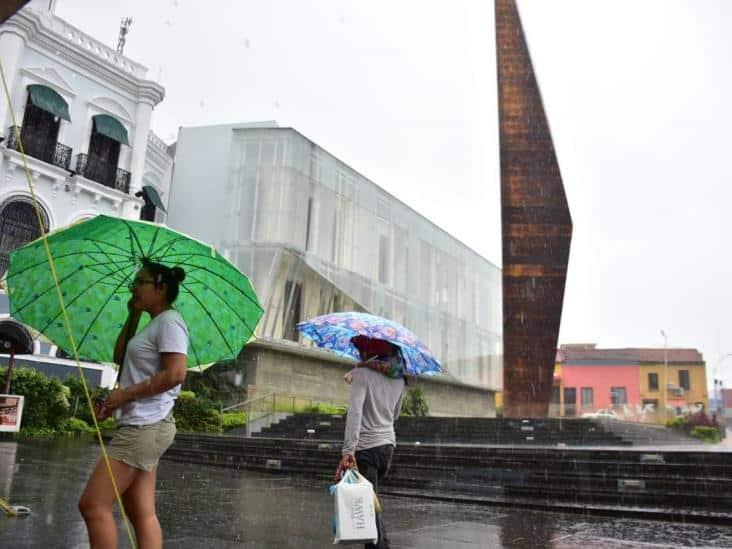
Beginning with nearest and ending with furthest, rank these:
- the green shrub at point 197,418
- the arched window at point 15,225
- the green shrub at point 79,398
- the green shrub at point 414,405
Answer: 1. the green shrub at point 79,398
2. the green shrub at point 197,418
3. the arched window at point 15,225
4. the green shrub at point 414,405

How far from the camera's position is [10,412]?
10.1 meters

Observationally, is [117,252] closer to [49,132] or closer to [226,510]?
[226,510]

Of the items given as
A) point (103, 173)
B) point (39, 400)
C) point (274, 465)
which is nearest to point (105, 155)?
point (103, 173)

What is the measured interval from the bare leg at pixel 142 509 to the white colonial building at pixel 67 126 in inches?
797

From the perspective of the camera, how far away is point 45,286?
3633mm

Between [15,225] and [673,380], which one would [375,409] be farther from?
[673,380]

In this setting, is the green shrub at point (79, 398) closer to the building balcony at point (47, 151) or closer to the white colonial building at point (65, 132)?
the white colonial building at point (65, 132)

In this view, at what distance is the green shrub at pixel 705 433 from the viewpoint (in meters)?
27.5

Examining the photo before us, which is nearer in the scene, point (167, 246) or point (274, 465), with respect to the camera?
point (167, 246)

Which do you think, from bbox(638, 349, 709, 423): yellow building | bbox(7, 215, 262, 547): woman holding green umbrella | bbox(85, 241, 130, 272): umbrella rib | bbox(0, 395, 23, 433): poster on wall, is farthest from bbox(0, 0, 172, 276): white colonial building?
bbox(638, 349, 709, 423): yellow building

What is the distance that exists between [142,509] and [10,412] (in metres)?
8.71

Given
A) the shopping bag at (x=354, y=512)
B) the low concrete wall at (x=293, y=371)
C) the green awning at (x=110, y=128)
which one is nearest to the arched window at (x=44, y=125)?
the green awning at (x=110, y=128)

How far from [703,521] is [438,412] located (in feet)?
92.5

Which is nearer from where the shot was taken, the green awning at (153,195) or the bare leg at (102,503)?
the bare leg at (102,503)
